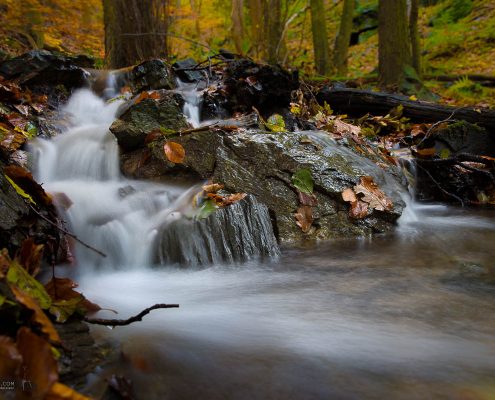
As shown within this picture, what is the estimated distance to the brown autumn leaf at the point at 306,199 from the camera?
144 inches

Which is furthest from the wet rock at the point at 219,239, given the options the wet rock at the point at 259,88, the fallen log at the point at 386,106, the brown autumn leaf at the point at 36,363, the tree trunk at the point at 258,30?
the tree trunk at the point at 258,30

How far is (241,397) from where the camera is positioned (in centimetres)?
135

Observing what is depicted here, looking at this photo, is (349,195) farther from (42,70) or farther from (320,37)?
(320,37)

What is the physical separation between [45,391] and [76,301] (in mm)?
485

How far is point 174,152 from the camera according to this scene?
3.77 m

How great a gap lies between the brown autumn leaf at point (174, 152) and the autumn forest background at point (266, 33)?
9.01 feet

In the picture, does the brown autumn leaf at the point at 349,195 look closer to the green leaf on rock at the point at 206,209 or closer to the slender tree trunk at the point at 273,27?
the green leaf on rock at the point at 206,209

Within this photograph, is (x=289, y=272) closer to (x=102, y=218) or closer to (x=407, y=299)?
(x=407, y=299)

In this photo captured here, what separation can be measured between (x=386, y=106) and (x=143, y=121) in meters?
4.13

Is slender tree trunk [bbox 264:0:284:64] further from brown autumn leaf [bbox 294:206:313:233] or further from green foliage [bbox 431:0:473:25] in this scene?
green foliage [bbox 431:0:473:25]

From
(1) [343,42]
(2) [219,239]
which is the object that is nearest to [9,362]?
(2) [219,239]

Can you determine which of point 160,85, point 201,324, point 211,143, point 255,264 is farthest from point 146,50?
point 201,324

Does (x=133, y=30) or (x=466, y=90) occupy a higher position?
(x=133, y=30)

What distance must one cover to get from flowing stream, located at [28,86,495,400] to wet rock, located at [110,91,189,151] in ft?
1.05
